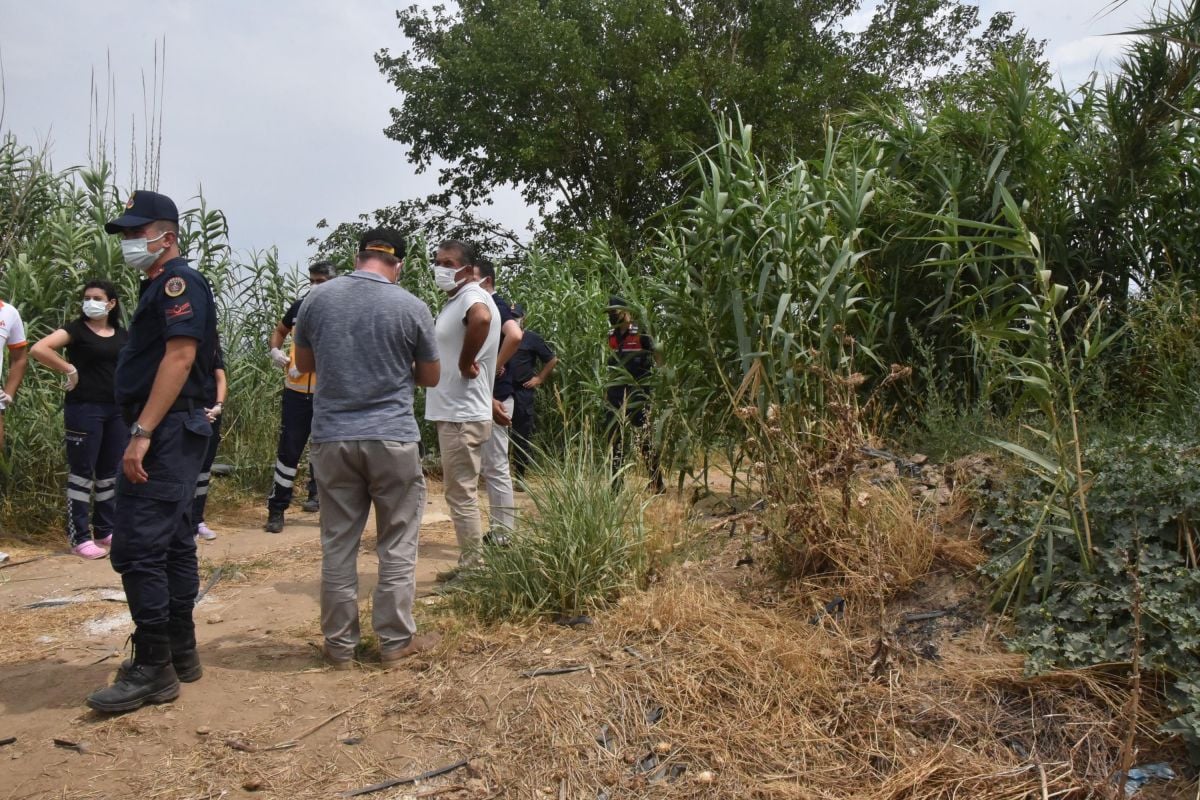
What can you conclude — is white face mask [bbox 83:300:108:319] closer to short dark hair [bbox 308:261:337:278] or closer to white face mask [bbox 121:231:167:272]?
short dark hair [bbox 308:261:337:278]

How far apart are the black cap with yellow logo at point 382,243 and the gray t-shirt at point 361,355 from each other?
0.15 metres

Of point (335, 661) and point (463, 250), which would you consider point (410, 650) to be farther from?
point (463, 250)

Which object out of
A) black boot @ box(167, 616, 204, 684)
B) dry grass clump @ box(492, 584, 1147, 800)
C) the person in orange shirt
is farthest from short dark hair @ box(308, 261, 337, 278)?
dry grass clump @ box(492, 584, 1147, 800)

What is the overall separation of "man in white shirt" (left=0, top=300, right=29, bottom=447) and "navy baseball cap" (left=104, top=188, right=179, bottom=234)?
98.0 inches

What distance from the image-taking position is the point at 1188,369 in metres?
5.16

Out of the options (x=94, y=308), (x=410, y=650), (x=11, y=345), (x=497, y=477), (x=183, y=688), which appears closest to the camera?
(x=183, y=688)

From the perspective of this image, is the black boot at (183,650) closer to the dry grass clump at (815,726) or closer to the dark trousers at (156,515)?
the dark trousers at (156,515)

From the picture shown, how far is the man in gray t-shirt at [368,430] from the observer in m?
3.98

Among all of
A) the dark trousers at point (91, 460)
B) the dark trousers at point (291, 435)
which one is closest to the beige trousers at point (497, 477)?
the dark trousers at point (291, 435)

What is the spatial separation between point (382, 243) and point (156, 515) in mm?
1445

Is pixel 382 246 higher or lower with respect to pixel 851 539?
higher

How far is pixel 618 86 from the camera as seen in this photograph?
63.2 feet

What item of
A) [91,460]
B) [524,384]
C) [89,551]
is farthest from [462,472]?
[89,551]

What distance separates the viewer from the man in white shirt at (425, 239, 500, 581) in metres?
5.11
